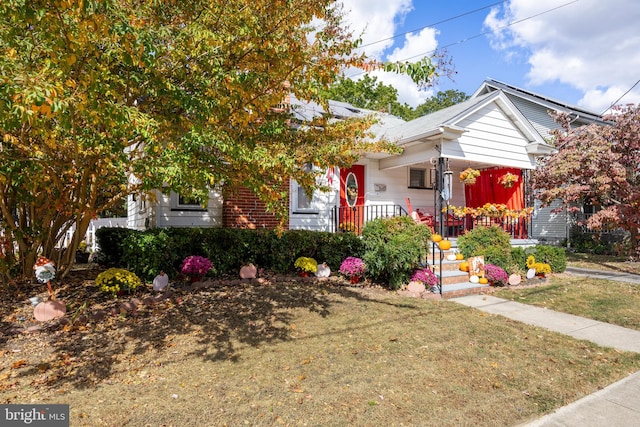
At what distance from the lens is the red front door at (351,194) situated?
10.9 m

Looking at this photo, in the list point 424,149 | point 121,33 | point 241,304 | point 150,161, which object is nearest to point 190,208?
point 241,304

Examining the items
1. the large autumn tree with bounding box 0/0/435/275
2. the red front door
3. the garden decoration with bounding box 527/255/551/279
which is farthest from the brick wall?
the garden decoration with bounding box 527/255/551/279

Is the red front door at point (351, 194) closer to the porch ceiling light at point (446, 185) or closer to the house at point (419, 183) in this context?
the house at point (419, 183)

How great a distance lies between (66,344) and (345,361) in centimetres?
321

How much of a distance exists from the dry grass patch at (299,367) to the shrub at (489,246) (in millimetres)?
3205

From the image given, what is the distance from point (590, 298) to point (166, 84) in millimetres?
8450

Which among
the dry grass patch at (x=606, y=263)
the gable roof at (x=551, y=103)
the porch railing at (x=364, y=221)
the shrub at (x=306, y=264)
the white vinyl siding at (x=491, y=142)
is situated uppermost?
the gable roof at (x=551, y=103)

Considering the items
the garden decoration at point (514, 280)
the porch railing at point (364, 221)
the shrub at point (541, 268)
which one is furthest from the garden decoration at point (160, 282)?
the shrub at point (541, 268)

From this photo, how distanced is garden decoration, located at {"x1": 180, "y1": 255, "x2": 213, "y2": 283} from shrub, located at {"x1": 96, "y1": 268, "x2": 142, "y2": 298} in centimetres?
95

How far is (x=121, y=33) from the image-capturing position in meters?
3.25

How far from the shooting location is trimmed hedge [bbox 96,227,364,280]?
6.56 m

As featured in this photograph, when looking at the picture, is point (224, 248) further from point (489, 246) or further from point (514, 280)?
point (514, 280)

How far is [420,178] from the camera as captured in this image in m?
12.9

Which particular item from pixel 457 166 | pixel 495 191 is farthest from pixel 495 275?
pixel 457 166
